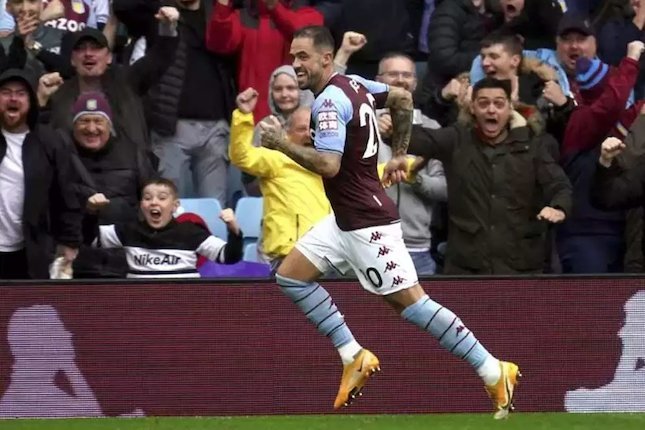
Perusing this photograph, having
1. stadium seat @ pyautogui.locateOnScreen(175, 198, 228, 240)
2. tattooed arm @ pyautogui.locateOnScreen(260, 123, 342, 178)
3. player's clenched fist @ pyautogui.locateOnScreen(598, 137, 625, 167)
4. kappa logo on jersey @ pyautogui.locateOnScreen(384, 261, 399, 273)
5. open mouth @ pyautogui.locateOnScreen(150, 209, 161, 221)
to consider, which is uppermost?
tattooed arm @ pyautogui.locateOnScreen(260, 123, 342, 178)

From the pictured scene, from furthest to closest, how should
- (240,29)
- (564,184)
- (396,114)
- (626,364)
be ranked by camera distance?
(240,29) < (564,184) < (626,364) < (396,114)

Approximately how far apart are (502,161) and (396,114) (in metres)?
1.66

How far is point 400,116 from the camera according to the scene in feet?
26.0

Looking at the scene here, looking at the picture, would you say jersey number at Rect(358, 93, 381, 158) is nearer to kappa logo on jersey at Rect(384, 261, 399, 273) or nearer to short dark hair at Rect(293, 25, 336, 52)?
short dark hair at Rect(293, 25, 336, 52)

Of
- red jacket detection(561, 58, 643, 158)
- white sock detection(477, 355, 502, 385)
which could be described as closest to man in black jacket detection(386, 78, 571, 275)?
red jacket detection(561, 58, 643, 158)

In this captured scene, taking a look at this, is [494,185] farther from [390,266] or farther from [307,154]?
[307,154]

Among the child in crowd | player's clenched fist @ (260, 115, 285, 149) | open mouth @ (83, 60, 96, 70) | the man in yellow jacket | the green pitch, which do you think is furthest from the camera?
open mouth @ (83, 60, 96, 70)

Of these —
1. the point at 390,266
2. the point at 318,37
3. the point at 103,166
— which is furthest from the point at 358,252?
the point at 103,166

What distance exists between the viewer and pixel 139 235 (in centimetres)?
957

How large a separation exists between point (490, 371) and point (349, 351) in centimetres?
73

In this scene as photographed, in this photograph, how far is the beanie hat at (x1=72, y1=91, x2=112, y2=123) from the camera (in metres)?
9.95

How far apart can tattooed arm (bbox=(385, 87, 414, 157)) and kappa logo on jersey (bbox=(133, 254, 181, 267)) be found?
2.22m

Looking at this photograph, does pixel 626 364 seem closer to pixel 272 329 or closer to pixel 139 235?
pixel 272 329

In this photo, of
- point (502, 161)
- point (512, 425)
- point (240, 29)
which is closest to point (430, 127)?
point (502, 161)
